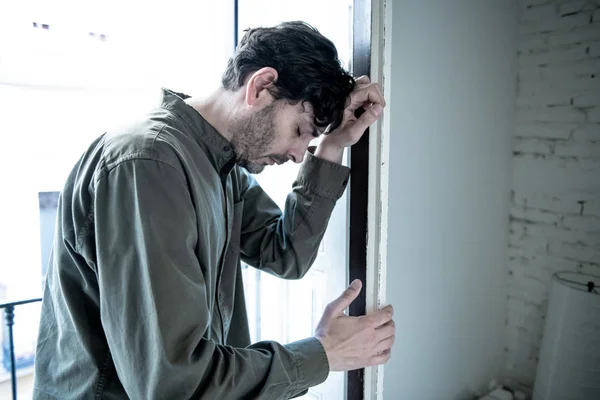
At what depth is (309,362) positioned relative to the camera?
2.81ft

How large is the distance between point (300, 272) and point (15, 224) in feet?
7.65

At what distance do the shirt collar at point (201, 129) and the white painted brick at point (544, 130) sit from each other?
4.69 feet

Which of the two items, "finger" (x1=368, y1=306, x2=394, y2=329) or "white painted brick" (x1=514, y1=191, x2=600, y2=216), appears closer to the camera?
"finger" (x1=368, y1=306, x2=394, y2=329)

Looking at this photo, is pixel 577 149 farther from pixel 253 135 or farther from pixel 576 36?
pixel 253 135

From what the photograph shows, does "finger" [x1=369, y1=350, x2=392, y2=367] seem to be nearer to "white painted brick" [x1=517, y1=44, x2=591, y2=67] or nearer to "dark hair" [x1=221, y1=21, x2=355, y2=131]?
"dark hair" [x1=221, y1=21, x2=355, y2=131]

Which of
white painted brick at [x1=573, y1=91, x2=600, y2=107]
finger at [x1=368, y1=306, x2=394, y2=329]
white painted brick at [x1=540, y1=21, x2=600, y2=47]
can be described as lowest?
finger at [x1=368, y1=306, x2=394, y2=329]

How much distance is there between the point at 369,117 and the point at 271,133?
249 mm

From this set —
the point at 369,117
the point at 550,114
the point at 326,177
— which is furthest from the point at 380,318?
the point at 550,114

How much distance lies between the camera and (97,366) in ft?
2.56

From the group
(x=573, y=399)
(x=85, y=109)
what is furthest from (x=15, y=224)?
(x=573, y=399)

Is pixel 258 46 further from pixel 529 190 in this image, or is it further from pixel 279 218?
pixel 529 190

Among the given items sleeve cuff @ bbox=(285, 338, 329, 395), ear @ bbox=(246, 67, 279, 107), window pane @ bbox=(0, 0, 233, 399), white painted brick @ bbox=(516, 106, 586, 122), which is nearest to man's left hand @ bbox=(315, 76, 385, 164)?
Result: ear @ bbox=(246, 67, 279, 107)

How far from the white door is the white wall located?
0.15m

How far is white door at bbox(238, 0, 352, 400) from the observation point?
1.30 meters
